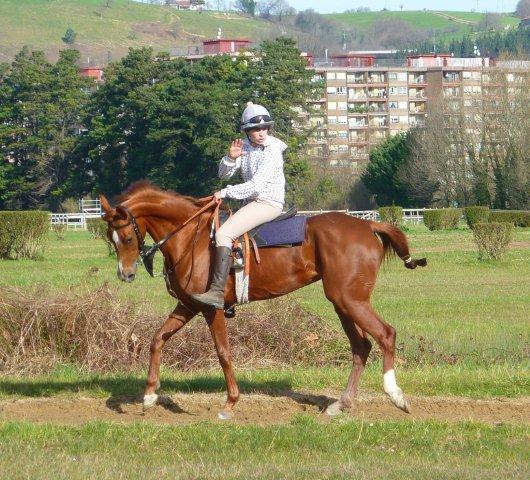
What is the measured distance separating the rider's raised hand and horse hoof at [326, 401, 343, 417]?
2429 millimetres

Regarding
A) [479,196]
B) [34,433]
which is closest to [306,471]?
[34,433]

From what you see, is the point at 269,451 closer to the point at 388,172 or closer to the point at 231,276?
the point at 231,276

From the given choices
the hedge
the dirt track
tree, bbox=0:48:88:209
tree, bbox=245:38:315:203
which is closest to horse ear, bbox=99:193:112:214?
the dirt track

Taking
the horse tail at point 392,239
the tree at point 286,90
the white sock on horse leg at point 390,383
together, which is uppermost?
the tree at point 286,90

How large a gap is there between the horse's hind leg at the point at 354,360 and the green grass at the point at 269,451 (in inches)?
23.4

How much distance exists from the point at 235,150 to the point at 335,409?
8.27ft

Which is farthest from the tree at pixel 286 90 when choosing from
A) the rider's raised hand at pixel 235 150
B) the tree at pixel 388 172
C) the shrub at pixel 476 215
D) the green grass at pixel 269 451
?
the green grass at pixel 269 451

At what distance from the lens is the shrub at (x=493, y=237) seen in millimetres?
34812

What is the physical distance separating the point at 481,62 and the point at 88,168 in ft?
298

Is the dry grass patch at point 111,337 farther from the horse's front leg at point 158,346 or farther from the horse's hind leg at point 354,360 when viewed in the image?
the horse's hind leg at point 354,360

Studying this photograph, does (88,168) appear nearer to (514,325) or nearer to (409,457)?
(514,325)

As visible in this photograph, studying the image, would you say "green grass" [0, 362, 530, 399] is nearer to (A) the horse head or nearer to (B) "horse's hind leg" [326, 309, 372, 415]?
(B) "horse's hind leg" [326, 309, 372, 415]

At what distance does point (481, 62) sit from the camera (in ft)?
542

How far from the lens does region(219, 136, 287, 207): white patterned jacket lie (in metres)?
10.8
